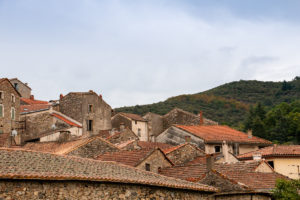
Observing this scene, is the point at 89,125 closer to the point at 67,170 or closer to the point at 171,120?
the point at 171,120

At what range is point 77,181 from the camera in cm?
1448

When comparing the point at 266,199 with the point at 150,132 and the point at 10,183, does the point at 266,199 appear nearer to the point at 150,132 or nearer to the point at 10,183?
the point at 10,183

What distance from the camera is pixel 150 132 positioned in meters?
57.7

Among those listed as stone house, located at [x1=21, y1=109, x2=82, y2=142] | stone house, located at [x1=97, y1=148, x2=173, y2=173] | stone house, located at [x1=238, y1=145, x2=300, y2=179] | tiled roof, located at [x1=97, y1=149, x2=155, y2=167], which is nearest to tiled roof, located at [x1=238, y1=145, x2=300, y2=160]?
stone house, located at [x1=238, y1=145, x2=300, y2=179]

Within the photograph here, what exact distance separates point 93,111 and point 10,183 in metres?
37.9

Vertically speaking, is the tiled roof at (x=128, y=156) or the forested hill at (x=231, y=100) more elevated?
the forested hill at (x=231, y=100)

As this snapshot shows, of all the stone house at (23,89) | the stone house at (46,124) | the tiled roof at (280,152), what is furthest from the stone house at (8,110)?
the tiled roof at (280,152)

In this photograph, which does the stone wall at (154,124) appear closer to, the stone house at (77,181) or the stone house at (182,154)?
the stone house at (182,154)

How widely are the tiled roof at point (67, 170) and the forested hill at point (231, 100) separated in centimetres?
6280

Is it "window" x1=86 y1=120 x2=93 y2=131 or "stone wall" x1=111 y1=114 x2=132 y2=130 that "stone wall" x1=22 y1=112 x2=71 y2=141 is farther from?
"stone wall" x1=111 y1=114 x2=132 y2=130

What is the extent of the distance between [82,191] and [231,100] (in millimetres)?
88797

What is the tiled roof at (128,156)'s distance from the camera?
85.3 ft

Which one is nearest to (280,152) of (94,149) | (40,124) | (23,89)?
(94,149)

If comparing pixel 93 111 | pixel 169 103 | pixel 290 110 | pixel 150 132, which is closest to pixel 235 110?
pixel 169 103
